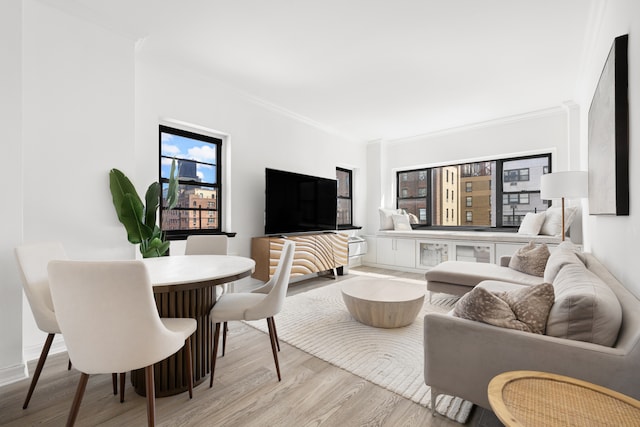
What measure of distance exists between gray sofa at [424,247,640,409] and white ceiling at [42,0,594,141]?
2165 millimetres

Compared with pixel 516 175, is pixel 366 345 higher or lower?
lower

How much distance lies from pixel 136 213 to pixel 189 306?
1.25m

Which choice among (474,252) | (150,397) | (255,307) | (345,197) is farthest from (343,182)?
(150,397)

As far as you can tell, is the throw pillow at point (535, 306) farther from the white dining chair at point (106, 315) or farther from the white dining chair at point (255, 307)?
the white dining chair at point (106, 315)

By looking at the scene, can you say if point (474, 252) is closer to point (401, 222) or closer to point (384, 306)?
point (401, 222)

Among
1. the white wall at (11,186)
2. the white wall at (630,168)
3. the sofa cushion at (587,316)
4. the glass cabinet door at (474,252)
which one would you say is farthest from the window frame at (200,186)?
the glass cabinet door at (474,252)

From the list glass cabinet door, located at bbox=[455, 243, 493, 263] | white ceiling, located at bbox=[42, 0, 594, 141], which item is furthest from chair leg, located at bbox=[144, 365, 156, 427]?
glass cabinet door, located at bbox=[455, 243, 493, 263]

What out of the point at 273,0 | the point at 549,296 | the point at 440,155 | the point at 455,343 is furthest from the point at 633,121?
the point at 440,155

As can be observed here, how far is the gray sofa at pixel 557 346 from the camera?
1.10 metres

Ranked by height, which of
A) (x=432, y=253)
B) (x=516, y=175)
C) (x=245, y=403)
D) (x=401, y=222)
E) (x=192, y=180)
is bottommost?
(x=245, y=403)

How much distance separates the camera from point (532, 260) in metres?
3.03

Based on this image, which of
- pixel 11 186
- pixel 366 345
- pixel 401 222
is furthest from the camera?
pixel 401 222

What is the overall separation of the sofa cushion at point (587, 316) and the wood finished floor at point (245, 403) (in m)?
0.65

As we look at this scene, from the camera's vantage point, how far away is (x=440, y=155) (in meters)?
5.50
